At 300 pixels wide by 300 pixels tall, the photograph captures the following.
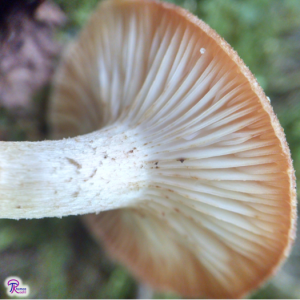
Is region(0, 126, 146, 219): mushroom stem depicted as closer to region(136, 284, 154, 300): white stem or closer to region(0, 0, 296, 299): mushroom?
region(0, 0, 296, 299): mushroom

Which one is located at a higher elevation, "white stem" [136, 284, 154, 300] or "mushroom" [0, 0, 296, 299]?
"mushroom" [0, 0, 296, 299]

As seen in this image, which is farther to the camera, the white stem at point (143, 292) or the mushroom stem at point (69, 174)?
the white stem at point (143, 292)

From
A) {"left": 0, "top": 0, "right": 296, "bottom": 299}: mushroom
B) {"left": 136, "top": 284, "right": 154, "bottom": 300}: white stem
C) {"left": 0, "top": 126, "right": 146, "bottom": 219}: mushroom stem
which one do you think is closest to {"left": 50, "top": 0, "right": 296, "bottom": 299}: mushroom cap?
{"left": 0, "top": 0, "right": 296, "bottom": 299}: mushroom

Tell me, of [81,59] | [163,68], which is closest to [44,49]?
[81,59]

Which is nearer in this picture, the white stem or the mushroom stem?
the mushroom stem

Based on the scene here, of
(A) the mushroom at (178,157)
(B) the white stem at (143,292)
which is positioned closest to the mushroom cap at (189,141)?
(A) the mushroom at (178,157)

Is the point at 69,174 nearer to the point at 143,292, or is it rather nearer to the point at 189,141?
the point at 189,141

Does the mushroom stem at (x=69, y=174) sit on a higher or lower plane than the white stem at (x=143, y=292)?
higher

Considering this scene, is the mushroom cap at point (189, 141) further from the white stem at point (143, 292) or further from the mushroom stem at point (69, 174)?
the white stem at point (143, 292)
